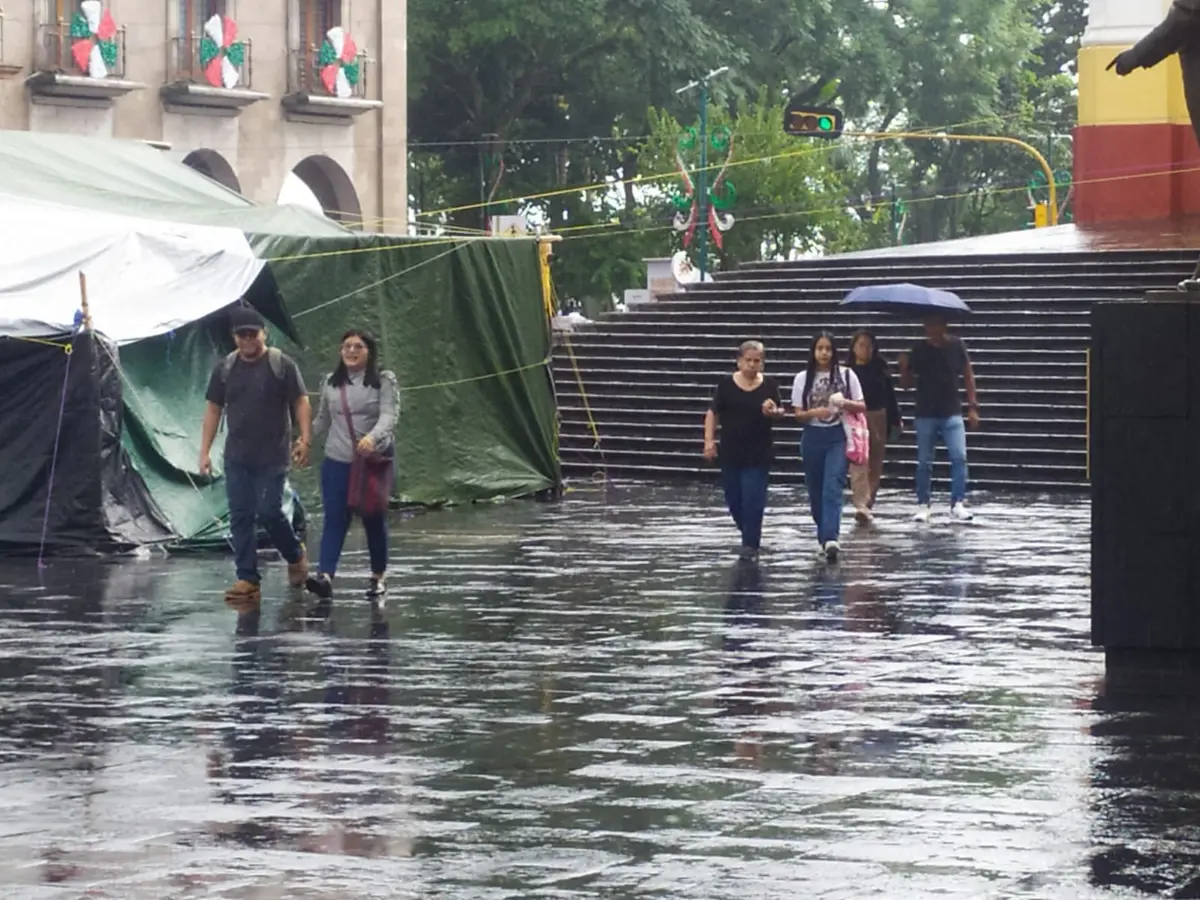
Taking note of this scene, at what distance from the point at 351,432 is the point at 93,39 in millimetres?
29996

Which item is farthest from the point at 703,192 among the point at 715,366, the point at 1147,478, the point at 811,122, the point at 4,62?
the point at 1147,478

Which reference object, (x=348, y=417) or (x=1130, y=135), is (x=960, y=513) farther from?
(x=1130, y=135)

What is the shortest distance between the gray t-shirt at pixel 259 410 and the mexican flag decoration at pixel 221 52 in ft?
104

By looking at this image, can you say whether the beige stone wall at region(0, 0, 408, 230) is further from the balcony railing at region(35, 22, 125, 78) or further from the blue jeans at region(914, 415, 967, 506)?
the blue jeans at region(914, 415, 967, 506)

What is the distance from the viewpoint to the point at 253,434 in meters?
14.0

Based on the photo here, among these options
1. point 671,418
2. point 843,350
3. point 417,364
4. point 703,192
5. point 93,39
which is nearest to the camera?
point 417,364

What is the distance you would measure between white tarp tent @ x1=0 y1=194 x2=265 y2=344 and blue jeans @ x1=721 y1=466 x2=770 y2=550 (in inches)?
147

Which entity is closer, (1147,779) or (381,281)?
(1147,779)

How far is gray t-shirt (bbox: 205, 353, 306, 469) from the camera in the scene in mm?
13930

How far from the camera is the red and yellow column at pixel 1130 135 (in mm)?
35750

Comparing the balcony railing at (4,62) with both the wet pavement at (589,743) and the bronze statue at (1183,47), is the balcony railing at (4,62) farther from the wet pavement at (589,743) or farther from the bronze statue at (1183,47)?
the bronze statue at (1183,47)

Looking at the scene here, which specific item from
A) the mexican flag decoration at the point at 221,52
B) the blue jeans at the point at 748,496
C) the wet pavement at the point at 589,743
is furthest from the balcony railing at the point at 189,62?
the wet pavement at the point at 589,743

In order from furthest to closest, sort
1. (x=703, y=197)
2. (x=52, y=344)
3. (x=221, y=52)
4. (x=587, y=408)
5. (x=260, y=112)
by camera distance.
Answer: (x=703, y=197), (x=260, y=112), (x=221, y=52), (x=587, y=408), (x=52, y=344)

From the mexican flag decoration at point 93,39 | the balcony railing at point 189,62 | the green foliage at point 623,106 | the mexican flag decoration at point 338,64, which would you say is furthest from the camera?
the green foliage at point 623,106
